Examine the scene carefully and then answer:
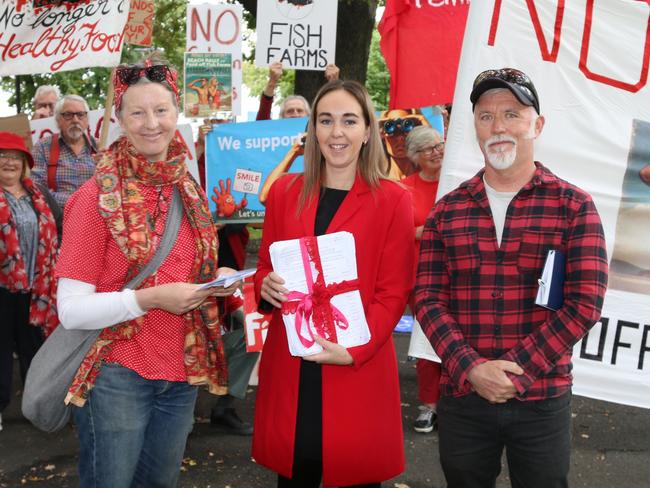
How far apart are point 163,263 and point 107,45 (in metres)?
3.45

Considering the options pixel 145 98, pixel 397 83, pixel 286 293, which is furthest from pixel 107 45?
pixel 286 293

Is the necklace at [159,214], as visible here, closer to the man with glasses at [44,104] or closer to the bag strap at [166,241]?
the bag strap at [166,241]

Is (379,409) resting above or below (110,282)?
below

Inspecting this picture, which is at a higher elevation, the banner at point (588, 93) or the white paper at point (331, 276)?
the banner at point (588, 93)

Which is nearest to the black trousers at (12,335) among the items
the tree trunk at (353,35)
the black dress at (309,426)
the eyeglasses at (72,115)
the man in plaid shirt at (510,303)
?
the eyeglasses at (72,115)

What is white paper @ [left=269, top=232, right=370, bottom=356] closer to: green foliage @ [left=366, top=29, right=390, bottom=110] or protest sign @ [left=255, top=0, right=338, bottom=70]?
protest sign @ [left=255, top=0, right=338, bottom=70]

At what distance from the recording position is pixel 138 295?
232 centimetres

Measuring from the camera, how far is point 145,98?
2420mm

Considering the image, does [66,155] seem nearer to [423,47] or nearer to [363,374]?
[423,47]

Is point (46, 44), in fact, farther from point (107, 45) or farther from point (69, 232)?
point (69, 232)

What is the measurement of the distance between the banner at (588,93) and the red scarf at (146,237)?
55.0 inches

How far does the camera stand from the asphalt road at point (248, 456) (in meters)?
4.12

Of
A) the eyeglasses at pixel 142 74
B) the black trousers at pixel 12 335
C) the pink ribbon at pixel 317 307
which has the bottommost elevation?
the black trousers at pixel 12 335

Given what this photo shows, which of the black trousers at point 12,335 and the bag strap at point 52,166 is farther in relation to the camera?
the bag strap at point 52,166
